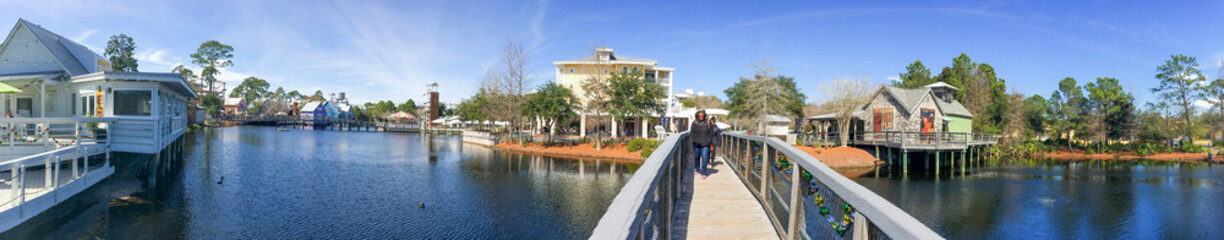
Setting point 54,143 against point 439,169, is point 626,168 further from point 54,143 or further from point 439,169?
point 54,143

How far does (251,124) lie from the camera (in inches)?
3492

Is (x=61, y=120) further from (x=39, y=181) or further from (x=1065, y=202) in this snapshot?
(x=1065, y=202)

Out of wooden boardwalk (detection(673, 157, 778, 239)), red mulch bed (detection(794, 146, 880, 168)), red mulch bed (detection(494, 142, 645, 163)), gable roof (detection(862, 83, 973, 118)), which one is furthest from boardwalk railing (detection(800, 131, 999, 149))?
wooden boardwalk (detection(673, 157, 778, 239))

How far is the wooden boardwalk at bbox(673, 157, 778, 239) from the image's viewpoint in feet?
15.1

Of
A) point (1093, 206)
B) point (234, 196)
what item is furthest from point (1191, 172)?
point (234, 196)

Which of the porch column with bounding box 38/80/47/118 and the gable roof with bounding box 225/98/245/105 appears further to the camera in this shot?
A: the gable roof with bounding box 225/98/245/105

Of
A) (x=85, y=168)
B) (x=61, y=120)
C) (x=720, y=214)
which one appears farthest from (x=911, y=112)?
(x=61, y=120)

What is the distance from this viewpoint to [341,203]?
17.1 m

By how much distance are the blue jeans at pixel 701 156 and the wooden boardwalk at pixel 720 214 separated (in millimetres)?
884

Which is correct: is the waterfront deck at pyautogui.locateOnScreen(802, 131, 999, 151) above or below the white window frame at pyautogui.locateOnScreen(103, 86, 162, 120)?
below

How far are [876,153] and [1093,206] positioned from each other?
14255mm

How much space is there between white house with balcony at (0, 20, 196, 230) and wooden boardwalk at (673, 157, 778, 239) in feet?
42.2

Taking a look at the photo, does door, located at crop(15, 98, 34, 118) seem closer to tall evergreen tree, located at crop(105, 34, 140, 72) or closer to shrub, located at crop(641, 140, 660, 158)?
shrub, located at crop(641, 140, 660, 158)

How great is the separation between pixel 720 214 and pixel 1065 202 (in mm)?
22324
